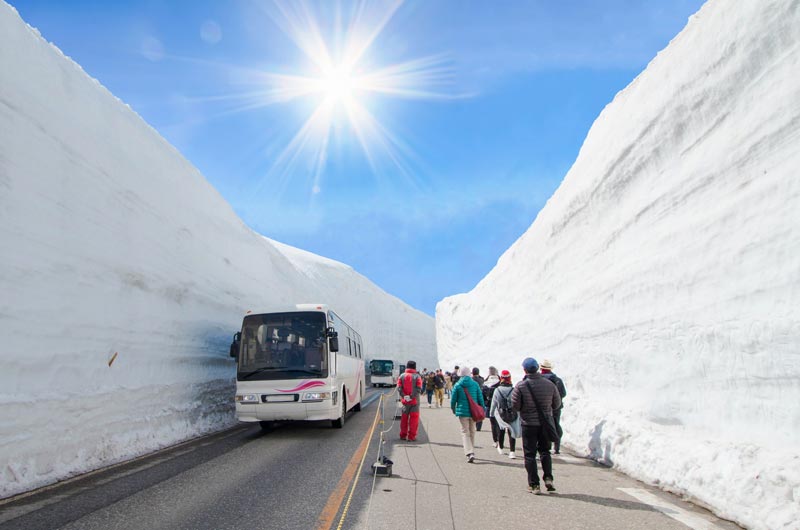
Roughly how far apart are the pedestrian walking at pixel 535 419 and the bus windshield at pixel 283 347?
581cm

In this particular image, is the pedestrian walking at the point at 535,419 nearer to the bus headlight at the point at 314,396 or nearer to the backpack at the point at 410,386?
the backpack at the point at 410,386

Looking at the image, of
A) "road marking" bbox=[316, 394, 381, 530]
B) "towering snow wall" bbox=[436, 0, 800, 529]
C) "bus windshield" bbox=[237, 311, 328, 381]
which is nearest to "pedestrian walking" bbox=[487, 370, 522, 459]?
"towering snow wall" bbox=[436, 0, 800, 529]

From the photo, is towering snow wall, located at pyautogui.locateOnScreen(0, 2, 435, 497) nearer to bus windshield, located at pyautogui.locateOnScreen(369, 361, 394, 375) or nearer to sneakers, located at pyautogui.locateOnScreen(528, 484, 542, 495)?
sneakers, located at pyautogui.locateOnScreen(528, 484, 542, 495)

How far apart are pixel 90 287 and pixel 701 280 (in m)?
11.5

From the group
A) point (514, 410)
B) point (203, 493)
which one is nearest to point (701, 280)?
point (514, 410)

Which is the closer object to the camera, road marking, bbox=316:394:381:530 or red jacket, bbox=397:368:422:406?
road marking, bbox=316:394:381:530

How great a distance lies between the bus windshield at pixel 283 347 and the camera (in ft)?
34.7

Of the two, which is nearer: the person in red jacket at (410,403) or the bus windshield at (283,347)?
the person in red jacket at (410,403)

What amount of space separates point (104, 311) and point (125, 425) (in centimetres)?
241

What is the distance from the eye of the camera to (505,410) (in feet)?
26.8

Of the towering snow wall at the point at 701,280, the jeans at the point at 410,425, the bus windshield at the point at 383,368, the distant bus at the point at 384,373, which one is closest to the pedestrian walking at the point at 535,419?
the towering snow wall at the point at 701,280

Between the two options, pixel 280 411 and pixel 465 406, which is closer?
pixel 465 406

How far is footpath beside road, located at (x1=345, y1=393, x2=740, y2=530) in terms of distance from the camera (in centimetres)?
445

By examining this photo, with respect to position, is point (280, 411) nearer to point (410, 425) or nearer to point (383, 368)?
point (410, 425)
